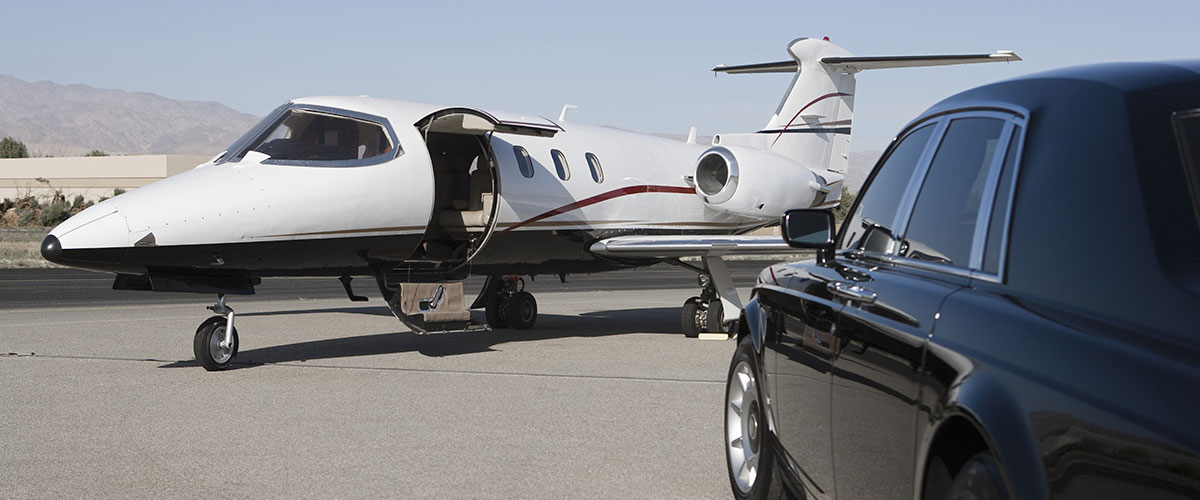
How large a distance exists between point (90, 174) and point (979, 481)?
324 ft

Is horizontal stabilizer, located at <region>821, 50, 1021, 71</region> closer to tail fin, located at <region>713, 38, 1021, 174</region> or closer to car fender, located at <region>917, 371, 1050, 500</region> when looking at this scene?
tail fin, located at <region>713, 38, 1021, 174</region>

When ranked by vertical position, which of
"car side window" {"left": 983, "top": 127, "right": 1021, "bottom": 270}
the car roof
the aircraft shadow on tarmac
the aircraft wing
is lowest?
the aircraft shadow on tarmac

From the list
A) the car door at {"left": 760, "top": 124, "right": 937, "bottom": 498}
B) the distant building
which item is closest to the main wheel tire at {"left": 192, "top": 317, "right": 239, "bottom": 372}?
the car door at {"left": 760, "top": 124, "right": 937, "bottom": 498}

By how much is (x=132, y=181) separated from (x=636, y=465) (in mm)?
89844

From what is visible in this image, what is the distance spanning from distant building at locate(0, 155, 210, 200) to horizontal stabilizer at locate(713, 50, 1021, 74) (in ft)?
228

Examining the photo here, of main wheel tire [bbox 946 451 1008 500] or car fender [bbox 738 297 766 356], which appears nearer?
main wheel tire [bbox 946 451 1008 500]

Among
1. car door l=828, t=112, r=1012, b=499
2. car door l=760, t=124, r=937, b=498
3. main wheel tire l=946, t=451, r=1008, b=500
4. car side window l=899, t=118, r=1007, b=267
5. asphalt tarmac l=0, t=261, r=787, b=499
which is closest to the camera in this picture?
main wheel tire l=946, t=451, r=1008, b=500

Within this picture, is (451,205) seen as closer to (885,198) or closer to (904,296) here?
(885,198)

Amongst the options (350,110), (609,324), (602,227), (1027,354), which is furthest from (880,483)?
(609,324)

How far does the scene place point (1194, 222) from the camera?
8.08 feet

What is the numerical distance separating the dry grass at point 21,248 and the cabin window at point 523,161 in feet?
55.9

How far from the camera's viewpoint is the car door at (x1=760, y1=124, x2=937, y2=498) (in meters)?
4.08

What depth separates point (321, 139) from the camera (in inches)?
485

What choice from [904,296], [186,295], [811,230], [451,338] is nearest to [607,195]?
[451,338]
